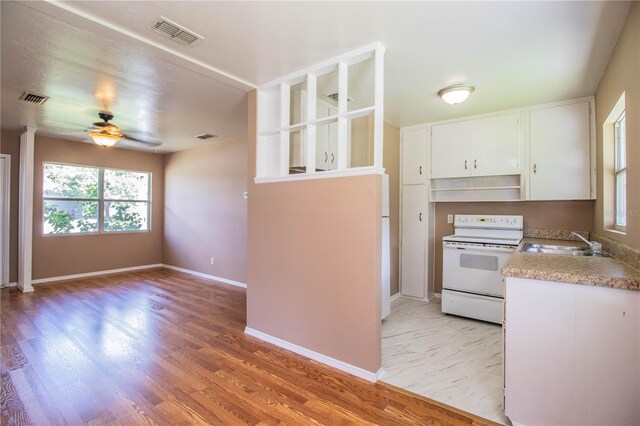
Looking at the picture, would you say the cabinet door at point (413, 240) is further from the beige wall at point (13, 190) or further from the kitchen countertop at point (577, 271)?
the beige wall at point (13, 190)

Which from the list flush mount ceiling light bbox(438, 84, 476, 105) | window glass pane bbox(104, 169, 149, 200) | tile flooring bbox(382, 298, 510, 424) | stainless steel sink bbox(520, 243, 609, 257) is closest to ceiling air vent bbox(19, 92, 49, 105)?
window glass pane bbox(104, 169, 149, 200)

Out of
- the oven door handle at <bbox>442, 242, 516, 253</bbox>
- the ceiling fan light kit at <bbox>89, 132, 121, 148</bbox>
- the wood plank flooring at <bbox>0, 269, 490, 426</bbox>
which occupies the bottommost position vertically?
the wood plank flooring at <bbox>0, 269, 490, 426</bbox>

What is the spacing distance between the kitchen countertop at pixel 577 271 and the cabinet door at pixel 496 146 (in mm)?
1911

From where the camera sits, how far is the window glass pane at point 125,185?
609cm

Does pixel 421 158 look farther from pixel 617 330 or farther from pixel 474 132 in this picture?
pixel 617 330

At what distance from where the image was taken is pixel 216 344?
115 inches

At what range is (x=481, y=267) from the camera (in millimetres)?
3488

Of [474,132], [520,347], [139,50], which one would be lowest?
[520,347]

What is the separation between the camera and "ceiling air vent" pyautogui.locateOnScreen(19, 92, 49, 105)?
11.0 feet

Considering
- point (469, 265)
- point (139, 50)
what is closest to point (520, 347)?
point (469, 265)

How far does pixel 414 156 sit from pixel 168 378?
3.88m

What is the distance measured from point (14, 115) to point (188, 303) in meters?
3.48

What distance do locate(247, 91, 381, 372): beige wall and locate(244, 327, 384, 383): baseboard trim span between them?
0.12 feet

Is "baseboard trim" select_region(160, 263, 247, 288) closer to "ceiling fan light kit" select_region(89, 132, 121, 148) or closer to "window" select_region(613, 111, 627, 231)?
"ceiling fan light kit" select_region(89, 132, 121, 148)
